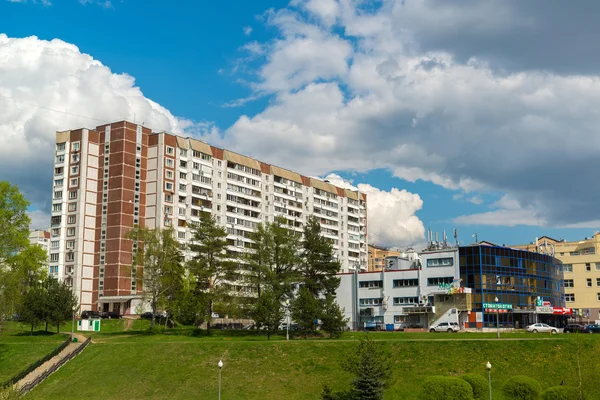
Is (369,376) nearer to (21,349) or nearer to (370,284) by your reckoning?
(21,349)

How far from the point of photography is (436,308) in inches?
3885

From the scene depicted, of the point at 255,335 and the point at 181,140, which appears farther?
the point at 181,140

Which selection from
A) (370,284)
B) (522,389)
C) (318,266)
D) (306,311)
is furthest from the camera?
(370,284)

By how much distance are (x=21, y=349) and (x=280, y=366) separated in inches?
1277

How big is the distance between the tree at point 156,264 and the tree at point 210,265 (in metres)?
4.29

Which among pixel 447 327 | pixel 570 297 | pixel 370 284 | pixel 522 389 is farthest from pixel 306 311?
pixel 570 297

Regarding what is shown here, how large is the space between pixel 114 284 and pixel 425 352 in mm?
83947

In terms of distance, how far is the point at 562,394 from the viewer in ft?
137

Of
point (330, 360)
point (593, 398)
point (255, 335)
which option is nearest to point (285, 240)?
point (255, 335)

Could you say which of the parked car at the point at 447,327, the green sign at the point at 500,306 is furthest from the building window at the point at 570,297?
the parked car at the point at 447,327

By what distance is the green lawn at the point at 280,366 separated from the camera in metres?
55.2

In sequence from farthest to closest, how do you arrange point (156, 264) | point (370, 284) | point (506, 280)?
point (370, 284) → point (506, 280) → point (156, 264)

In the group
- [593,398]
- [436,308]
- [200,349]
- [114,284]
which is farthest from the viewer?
[114,284]

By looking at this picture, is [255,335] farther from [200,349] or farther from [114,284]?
[114,284]
